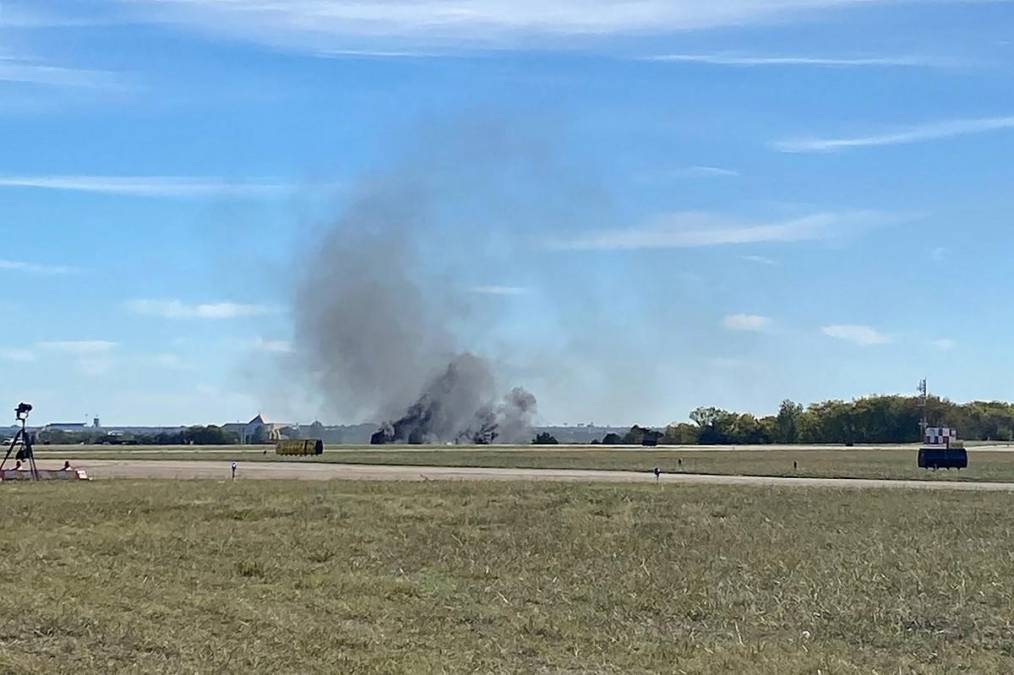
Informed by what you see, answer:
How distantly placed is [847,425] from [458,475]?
94.6m

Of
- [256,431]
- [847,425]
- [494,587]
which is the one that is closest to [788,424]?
[847,425]

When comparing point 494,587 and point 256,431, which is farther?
point 256,431

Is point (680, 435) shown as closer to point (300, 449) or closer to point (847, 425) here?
point (847, 425)

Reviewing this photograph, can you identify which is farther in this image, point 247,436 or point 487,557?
point 247,436

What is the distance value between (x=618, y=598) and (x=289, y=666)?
638 cm

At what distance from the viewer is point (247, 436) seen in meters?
154

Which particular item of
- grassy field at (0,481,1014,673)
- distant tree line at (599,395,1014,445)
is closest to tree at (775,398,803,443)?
distant tree line at (599,395,1014,445)

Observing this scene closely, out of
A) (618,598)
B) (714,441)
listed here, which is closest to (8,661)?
(618,598)

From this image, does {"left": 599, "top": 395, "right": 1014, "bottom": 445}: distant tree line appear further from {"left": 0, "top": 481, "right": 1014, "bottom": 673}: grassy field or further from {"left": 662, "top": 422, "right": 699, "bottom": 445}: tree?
{"left": 0, "top": 481, "right": 1014, "bottom": 673}: grassy field

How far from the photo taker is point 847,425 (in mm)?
136875

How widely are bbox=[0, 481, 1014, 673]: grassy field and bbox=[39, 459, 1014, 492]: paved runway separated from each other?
13275 mm

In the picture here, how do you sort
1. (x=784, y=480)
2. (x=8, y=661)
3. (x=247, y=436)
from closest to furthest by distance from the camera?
(x=8, y=661) < (x=784, y=480) < (x=247, y=436)

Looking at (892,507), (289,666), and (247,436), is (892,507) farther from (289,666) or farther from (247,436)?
(247,436)

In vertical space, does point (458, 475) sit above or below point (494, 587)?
above
